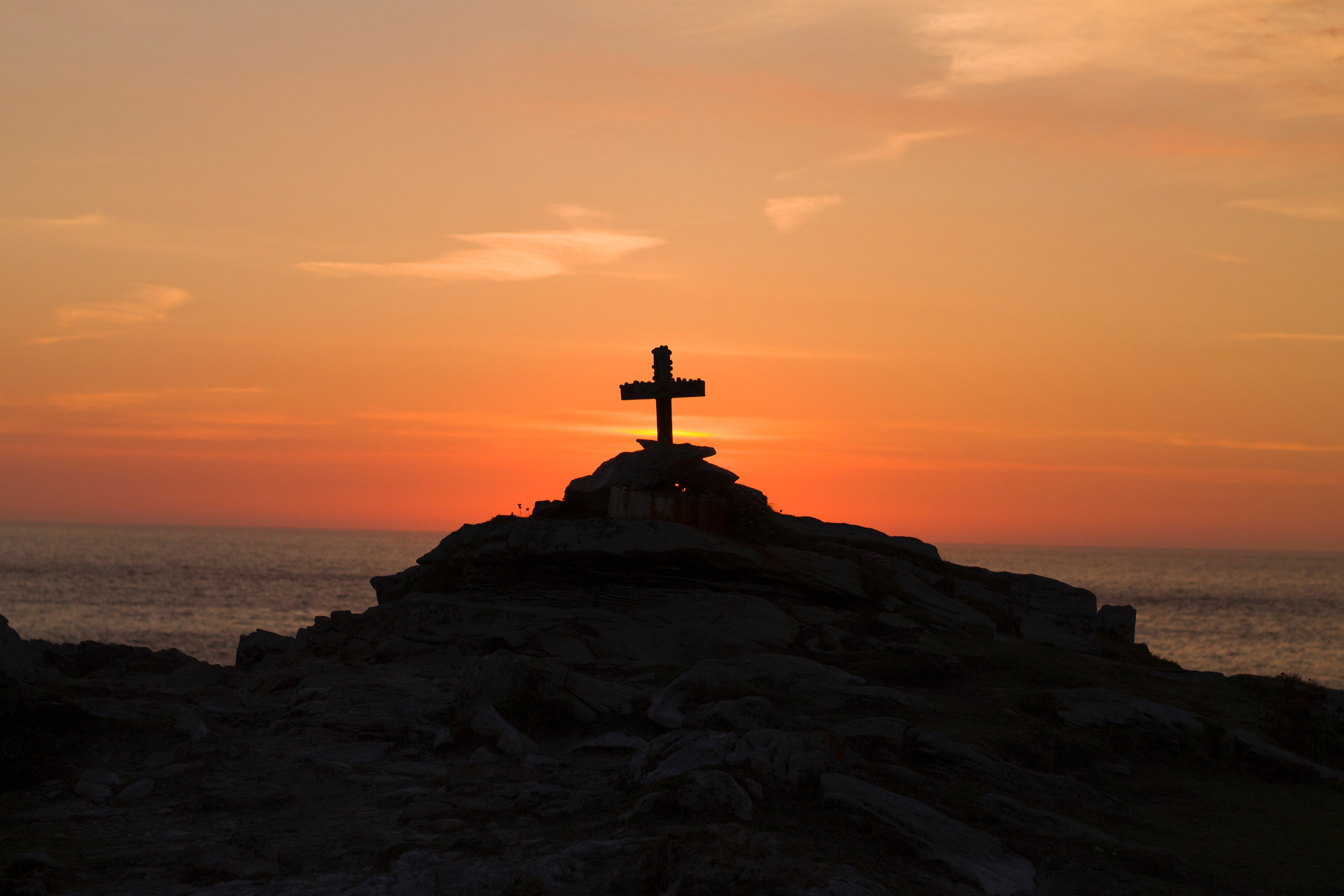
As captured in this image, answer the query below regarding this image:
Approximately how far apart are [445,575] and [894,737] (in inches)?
495

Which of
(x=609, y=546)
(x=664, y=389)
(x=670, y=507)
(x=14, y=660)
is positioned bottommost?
(x=14, y=660)

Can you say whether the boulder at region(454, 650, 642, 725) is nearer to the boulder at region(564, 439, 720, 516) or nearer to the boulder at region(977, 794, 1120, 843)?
the boulder at region(977, 794, 1120, 843)

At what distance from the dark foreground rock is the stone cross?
3.95 m

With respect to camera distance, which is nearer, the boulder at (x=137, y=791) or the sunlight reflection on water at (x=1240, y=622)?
the boulder at (x=137, y=791)

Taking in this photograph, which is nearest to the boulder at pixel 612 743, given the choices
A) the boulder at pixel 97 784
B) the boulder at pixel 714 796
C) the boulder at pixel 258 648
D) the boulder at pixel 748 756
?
the boulder at pixel 748 756

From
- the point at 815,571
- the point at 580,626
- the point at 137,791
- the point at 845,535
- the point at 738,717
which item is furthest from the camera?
the point at 845,535

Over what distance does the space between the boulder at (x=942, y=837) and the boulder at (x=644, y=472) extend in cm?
1298

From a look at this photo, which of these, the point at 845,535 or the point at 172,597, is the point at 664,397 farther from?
the point at 172,597

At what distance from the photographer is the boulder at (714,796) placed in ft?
25.8

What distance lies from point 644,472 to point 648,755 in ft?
40.4

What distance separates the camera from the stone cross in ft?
74.6

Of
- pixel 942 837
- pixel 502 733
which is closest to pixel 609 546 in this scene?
pixel 502 733

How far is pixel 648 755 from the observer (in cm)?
923

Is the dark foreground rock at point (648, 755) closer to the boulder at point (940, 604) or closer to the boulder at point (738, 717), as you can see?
the boulder at point (738, 717)
